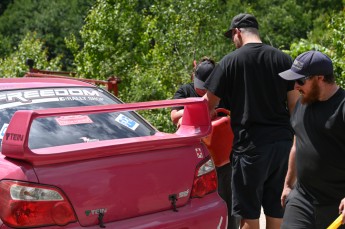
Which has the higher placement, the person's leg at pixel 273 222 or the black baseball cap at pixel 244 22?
the black baseball cap at pixel 244 22

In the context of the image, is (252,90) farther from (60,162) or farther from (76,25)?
(76,25)

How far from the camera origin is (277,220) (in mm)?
5266

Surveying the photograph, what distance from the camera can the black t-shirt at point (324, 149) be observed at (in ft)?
13.6

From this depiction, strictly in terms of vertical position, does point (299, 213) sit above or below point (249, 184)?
above

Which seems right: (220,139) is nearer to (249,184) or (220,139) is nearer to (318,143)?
(249,184)

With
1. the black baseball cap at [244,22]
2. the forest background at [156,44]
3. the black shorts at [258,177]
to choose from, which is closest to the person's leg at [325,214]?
the black shorts at [258,177]

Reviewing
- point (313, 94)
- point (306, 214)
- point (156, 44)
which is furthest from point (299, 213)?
point (156, 44)

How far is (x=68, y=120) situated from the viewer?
4504mm

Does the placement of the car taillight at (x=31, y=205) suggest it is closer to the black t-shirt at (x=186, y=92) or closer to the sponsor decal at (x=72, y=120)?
the sponsor decal at (x=72, y=120)

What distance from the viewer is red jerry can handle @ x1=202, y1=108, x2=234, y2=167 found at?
18.4ft

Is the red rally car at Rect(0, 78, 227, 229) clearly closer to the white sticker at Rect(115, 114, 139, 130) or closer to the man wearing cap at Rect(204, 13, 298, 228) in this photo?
the white sticker at Rect(115, 114, 139, 130)

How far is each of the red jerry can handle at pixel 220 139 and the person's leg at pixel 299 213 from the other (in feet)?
4.21

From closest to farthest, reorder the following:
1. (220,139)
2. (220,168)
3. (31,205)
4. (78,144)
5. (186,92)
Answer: (31,205) < (78,144) < (220,139) < (220,168) < (186,92)

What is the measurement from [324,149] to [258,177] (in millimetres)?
1008
